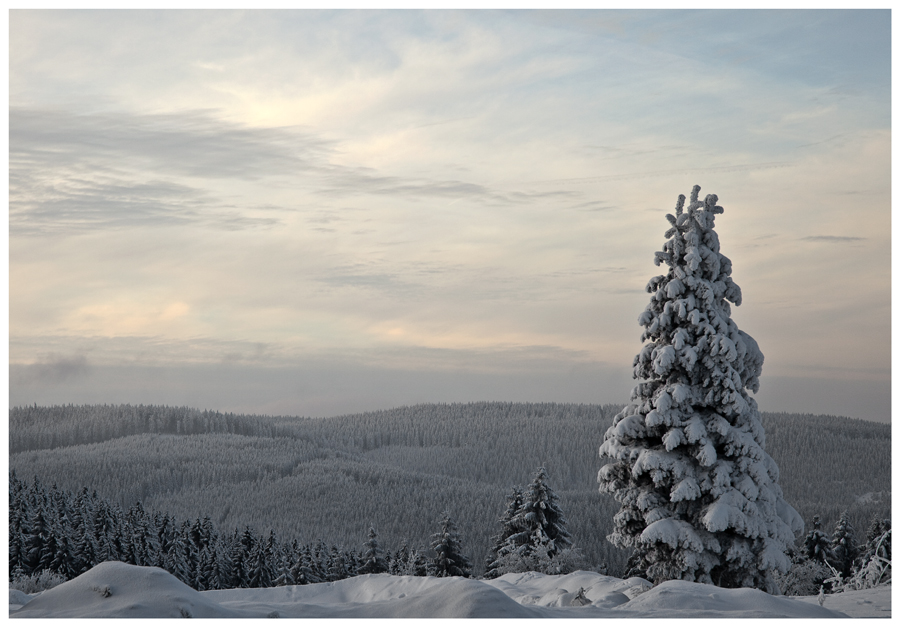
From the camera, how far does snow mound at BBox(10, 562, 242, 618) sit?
9367 mm

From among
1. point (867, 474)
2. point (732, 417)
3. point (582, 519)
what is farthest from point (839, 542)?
point (867, 474)

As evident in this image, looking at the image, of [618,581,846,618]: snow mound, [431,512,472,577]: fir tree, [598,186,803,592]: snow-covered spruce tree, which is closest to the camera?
[618,581,846,618]: snow mound

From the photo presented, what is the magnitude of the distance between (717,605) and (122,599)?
838 centimetres

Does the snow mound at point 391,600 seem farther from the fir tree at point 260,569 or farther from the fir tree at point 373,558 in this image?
the fir tree at point 260,569

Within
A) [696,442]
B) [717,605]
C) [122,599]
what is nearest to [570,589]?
[717,605]

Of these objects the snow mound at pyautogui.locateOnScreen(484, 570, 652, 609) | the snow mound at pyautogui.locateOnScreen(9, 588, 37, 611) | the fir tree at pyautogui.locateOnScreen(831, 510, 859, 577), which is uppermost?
the snow mound at pyautogui.locateOnScreen(9, 588, 37, 611)

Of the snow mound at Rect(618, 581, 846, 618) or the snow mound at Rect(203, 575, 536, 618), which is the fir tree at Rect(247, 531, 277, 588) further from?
the snow mound at Rect(618, 581, 846, 618)

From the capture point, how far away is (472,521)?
425 ft

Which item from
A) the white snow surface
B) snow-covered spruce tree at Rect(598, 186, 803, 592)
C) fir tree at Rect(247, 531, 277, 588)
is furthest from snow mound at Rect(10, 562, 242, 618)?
fir tree at Rect(247, 531, 277, 588)

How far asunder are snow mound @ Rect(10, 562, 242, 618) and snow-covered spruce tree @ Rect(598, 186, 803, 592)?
11831mm

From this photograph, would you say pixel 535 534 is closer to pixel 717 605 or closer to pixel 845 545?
pixel 845 545

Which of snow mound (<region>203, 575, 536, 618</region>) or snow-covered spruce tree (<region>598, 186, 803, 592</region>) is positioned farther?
snow-covered spruce tree (<region>598, 186, 803, 592</region>)

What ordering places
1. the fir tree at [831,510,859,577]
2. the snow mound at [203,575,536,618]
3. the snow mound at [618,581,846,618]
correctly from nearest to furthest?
the snow mound at [203,575,536,618], the snow mound at [618,581,846,618], the fir tree at [831,510,859,577]

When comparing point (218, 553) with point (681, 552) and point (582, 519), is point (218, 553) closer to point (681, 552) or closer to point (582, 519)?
point (681, 552)
